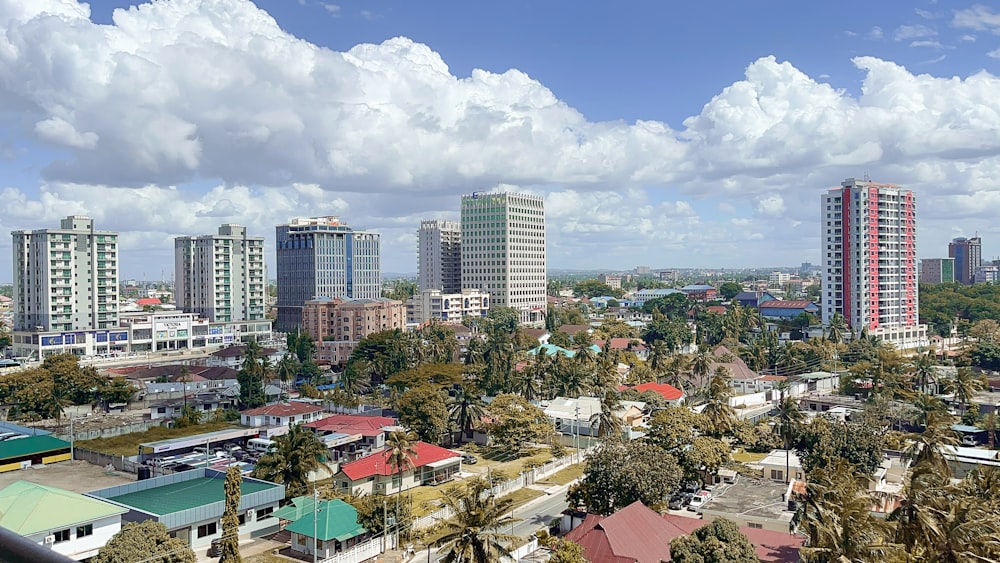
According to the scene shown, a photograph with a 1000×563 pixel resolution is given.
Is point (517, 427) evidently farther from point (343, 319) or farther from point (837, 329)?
point (837, 329)

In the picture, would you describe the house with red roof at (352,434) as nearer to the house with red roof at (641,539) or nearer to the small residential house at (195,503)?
the small residential house at (195,503)

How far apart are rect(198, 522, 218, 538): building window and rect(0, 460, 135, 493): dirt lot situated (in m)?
10.9

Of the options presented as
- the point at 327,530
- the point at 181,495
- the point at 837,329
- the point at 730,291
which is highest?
the point at 730,291

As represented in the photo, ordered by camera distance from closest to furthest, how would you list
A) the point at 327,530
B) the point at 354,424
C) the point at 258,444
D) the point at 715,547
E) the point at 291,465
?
the point at 715,547, the point at 327,530, the point at 291,465, the point at 258,444, the point at 354,424

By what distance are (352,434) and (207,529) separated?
17.9 meters

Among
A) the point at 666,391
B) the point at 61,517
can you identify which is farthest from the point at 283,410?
the point at 666,391

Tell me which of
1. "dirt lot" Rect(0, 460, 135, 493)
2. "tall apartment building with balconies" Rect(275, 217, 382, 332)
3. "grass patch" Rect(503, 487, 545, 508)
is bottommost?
"grass patch" Rect(503, 487, 545, 508)

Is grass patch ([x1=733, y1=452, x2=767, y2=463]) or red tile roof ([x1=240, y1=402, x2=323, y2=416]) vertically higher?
red tile roof ([x1=240, y1=402, x2=323, y2=416])

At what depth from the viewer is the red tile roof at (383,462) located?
42.0 meters

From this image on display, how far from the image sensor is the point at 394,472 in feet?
140

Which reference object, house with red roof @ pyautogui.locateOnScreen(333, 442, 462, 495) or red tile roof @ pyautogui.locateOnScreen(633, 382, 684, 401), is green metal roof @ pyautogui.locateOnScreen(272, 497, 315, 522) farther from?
red tile roof @ pyautogui.locateOnScreen(633, 382, 684, 401)

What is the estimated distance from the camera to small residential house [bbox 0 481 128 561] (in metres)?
30.5

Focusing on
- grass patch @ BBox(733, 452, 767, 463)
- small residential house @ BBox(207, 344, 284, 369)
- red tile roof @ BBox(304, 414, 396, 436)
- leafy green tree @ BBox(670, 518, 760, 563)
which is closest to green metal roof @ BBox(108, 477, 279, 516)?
red tile roof @ BBox(304, 414, 396, 436)

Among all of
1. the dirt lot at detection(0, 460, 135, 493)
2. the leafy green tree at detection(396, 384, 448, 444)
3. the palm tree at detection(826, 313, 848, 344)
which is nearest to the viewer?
the dirt lot at detection(0, 460, 135, 493)
